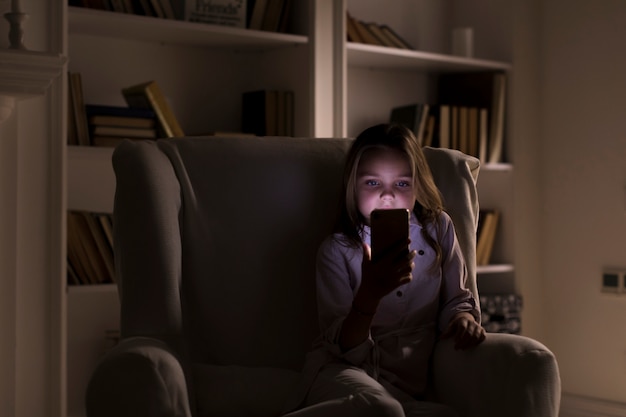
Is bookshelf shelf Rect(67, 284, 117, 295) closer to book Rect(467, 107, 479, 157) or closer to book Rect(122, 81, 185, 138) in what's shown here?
book Rect(122, 81, 185, 138)

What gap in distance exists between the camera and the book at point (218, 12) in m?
3.01

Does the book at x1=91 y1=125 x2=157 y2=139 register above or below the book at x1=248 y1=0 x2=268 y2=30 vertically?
below

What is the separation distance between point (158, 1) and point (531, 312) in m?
1.81

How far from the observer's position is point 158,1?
2896mm

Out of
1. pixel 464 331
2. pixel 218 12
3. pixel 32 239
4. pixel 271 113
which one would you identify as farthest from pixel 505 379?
pixel 218 12

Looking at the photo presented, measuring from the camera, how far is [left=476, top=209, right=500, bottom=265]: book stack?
3.62 metres

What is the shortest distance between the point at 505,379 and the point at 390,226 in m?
0.33

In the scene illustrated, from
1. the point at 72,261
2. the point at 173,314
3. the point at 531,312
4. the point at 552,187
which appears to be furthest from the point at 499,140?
the point at 173,314

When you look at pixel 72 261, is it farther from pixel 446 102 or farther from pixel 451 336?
pixel 446 102

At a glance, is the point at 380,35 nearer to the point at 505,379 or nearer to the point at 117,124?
the point at 117,124

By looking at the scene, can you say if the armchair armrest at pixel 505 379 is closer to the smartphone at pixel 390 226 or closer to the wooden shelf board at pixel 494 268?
the smartphone at pixel 390 226

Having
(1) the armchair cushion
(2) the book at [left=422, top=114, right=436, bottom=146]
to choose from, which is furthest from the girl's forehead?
(2) the book at [left=422, top=114, right=436, bottom=146]

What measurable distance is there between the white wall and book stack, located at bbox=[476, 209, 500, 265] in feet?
0.69

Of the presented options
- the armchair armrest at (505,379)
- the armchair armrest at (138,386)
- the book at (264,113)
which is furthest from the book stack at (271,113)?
the armchair armrest at (138,386)
